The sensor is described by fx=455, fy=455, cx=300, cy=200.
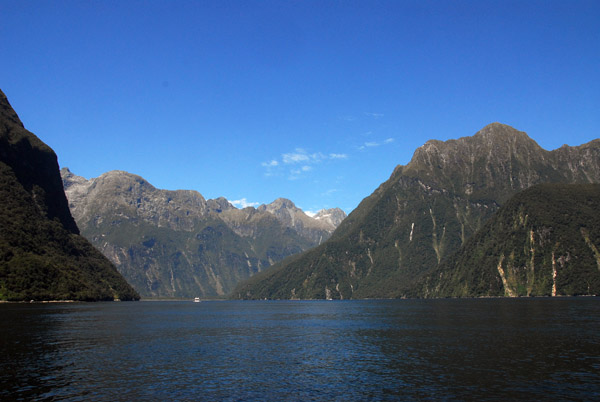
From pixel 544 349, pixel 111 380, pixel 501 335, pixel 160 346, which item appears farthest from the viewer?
pixel 501 335

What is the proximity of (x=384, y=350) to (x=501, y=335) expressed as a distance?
31.8 m

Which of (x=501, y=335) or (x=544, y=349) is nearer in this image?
(x=544, y=349)

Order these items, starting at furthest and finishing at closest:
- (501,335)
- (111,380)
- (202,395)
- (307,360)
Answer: (501,335) < (307,360) < (111,380) < (202,395)

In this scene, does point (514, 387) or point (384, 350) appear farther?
point (384, 350)

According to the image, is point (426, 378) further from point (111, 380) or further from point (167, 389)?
point (111, 380)

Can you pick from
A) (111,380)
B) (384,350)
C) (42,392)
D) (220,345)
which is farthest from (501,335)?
(42,392)

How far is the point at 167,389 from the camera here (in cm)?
4847

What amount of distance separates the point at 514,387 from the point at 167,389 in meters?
36.7

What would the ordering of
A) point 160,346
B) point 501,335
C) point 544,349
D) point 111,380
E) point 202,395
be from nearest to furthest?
point 202,395 → point 111,380 → point 544,349 → point 160,346 → point 501,335

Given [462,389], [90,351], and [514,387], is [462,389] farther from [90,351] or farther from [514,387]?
[90,351]

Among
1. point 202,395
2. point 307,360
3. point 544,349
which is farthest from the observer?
point 544,349

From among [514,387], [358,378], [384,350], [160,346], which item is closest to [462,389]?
[514,387]

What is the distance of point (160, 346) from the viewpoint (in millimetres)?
83500

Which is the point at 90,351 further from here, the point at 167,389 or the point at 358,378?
the point at 358,378
